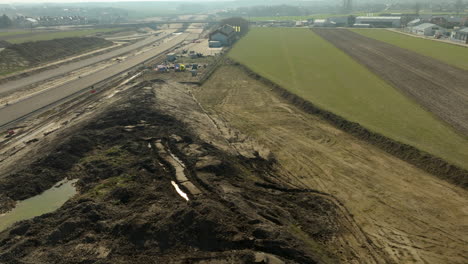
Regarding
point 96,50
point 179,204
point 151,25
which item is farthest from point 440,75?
point 151,25

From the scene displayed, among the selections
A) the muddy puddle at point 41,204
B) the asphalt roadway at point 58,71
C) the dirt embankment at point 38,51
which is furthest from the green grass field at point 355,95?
the dirt embankment at point 38,51

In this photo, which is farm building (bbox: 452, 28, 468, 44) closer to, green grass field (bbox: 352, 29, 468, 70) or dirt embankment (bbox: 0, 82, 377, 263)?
green grass field (bbox: 352, 29, 468, 70)

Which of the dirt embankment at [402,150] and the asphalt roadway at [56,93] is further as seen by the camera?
the asphalt roadway at [56,93]

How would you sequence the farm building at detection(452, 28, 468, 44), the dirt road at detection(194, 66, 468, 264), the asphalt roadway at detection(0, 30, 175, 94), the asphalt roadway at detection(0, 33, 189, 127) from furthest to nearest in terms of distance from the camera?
the farm building at detection(452, 28, 468, 44), the asphalt roadway at detection(0, 30, 175, 94), the asphalt roadway at detection(0, 33, 189, 127), the dirt road at detection(194, 66, 468, 264)

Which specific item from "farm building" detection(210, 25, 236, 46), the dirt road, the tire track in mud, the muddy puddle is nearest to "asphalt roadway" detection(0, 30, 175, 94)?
"farm building" detection(210, 25, 236, 46)

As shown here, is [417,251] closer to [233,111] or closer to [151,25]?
[233,111]

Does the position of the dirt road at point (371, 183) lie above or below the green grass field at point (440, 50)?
below

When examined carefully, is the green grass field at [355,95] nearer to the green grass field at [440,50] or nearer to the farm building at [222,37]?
the green grass field at [440,50]
